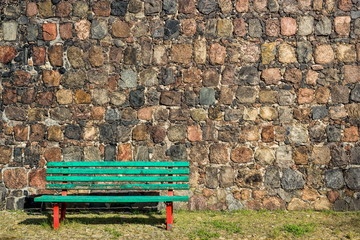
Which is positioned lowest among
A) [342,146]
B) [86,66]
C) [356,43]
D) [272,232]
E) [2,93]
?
[272,232]

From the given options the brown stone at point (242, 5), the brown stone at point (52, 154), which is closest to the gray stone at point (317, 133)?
the brown stone at point (242, 5)

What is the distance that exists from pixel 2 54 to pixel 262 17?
3.64m

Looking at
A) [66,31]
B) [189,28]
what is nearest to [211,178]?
[189,28]

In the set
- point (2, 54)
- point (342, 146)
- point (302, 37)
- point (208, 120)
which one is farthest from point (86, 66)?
point (342, 146)

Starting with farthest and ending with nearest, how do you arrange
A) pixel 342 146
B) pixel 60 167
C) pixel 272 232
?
pixel 342 146, pixel 60 167, pixel 272 232

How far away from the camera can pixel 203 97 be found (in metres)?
5.85

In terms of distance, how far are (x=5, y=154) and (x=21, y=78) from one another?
3.51ft

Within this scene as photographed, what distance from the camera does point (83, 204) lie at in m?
5.89

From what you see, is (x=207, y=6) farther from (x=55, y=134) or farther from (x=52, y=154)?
(x=52, y=154)

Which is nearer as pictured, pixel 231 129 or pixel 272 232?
pixel 272 232

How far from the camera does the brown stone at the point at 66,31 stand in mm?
5949

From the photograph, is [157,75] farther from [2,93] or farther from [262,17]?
[2,93]

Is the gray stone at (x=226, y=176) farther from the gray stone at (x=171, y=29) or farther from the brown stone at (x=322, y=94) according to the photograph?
the gray stone at (x=171, y=29)

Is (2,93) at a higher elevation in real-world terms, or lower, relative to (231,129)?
higher
